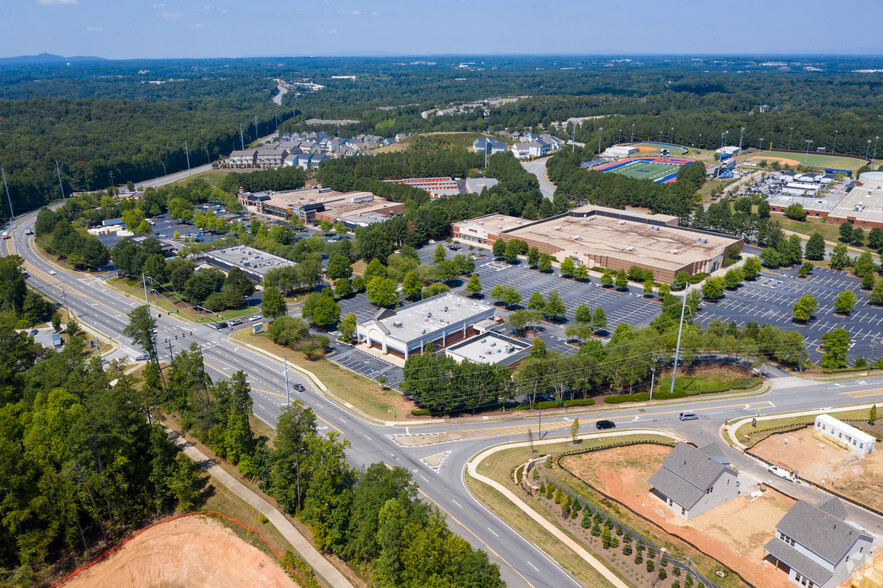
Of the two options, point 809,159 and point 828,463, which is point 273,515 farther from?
point 809,159

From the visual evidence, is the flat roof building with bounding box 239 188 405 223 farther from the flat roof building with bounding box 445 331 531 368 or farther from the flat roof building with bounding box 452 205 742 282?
the flat roof building with bounding box 445 331 531 368

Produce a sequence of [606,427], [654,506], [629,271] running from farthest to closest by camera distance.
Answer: [629,271], [606,427], [654,506]

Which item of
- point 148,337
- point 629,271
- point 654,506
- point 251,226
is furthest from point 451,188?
point 654,506

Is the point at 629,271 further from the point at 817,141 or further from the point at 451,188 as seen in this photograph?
the point at 817,141

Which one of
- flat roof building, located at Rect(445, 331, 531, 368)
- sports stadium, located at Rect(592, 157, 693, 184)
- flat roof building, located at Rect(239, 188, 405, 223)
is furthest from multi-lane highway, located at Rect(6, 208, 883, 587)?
sports stadium, located at Rect(592, 157, 693, 184)

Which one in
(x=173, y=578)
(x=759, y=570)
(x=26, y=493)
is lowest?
(x=173, y=578)

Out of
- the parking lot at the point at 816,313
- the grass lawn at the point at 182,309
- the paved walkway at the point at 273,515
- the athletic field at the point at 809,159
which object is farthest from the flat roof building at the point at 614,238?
the athletic field at the point at 809,159
